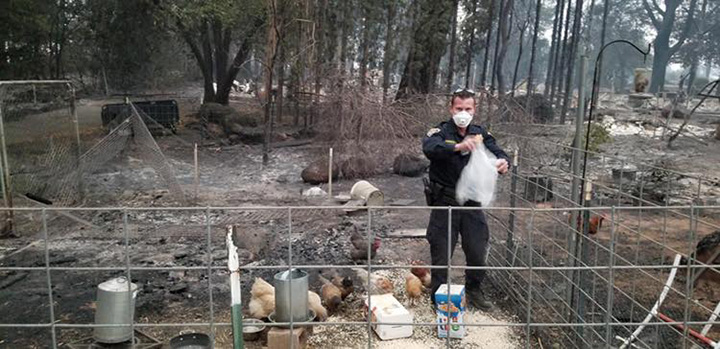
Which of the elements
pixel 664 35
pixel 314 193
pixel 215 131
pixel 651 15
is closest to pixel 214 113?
pixel 215 131

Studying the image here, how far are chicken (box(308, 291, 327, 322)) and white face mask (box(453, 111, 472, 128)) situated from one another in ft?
5.88

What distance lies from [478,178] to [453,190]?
0.78 feet

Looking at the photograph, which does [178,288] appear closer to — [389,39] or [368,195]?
[368,195]

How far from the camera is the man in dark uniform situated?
169 inches

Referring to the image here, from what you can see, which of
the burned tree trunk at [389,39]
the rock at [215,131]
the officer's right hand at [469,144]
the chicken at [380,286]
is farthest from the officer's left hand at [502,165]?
the rock at [215,131]

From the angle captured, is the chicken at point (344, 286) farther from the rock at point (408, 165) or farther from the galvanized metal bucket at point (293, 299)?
the rock at point (408, 165)

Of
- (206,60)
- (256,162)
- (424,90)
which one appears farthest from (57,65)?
(424,90)

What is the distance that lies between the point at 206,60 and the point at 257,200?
13.8 meters

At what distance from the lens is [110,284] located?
152 inches

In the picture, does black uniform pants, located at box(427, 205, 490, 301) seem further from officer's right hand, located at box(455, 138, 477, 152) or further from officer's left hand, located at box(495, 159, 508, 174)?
officer's right hand, located at box(455, 138, 477, 152)

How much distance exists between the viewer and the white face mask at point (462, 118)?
429 cm

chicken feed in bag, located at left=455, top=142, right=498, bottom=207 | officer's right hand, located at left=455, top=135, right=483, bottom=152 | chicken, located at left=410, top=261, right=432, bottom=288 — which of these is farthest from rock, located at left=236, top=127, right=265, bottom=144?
officer's right hand, located at left=455, top=135, right=483, bottom=152

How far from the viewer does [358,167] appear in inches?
447

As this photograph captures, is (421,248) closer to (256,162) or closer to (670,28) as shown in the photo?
(256,162)
